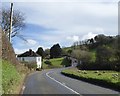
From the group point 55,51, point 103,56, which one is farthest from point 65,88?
point 55,51

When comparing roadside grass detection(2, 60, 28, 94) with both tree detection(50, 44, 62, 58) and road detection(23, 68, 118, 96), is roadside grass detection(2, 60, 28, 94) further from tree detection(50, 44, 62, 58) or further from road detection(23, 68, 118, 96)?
tree detection(50, 44, 62, 58)

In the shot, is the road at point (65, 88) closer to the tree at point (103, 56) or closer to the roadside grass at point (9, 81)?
the roadside grass at point (9, 81)

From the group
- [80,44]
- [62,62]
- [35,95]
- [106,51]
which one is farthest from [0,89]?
[80,44]

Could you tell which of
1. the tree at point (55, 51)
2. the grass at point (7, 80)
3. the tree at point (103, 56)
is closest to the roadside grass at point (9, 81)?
the grass at point (7, 80)

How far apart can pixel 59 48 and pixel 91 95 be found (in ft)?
508

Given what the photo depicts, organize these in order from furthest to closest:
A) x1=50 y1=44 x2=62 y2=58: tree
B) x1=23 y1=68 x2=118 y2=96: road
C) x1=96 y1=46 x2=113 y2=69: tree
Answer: x1=50 y1=44 x2=62 y2=58: tree → x1=96 y1=46 x2=113 y2=69: tree → x1=23 y1=68 x2=118 y2=96: road

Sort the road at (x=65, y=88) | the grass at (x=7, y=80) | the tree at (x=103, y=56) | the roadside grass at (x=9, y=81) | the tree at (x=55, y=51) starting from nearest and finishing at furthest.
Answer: the grass at (x=7, y=80) → the roadside grass at (x=9, y=81) → the road at (x=65, y=88) → the tree at (x=103, y=56) → the tree at (x=55, y=51)

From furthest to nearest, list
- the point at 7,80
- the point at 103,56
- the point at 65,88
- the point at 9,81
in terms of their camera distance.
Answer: the point at 103,56, the point at 65,88, the point at 9,81, the point at 7,80

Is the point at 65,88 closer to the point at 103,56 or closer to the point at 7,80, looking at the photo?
the point at 7,80

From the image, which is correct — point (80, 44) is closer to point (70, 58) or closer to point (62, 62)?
point (70, 58)

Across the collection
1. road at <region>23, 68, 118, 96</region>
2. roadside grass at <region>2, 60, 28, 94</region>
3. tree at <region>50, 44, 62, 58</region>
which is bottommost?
road at <region>23, 68, 118, 96</region>

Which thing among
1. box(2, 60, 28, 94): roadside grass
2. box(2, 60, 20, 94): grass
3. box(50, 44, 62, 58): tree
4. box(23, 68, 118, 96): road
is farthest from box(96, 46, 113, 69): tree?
box(50, 44, 62, 58): tree

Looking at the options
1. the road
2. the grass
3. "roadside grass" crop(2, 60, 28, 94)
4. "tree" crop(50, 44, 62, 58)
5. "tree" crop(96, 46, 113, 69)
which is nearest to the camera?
the grass

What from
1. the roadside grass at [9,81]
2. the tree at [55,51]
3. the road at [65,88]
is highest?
the tree at [55,51]
